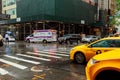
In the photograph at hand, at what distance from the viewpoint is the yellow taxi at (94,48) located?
11.5 meters

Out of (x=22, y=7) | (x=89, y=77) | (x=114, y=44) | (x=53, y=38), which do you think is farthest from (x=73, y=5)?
(x=89, y=77)

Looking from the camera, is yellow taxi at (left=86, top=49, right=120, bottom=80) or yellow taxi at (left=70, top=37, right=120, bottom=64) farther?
yellow taxi at (left=70, top=37, right=120, bottom=64)

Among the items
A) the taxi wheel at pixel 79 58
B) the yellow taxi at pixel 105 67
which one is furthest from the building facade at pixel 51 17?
the yellow taxi at pixel 105 67

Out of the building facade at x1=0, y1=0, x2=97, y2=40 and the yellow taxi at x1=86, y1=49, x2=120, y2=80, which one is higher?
the building facade at x1=0, y1=0, x2=97, y2=40

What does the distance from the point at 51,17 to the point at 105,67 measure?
41.8 metres

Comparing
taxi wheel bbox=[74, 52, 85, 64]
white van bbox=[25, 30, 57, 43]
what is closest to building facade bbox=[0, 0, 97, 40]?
white van bbox=[25, 30, 57, 43]

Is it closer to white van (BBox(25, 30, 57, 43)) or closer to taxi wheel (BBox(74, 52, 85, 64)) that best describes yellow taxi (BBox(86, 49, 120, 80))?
taxi wheel (BBox(74, 52, 85, 64))

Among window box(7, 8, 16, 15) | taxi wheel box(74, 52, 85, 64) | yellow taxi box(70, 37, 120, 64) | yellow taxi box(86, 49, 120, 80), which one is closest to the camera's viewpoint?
yellow taxi box(86, 49, 120, 80)

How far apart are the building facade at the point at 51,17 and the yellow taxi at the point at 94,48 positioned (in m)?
33.4

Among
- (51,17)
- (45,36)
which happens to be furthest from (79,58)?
(51,17)

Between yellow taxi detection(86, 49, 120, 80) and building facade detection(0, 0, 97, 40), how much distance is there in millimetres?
40617

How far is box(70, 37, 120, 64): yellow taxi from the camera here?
1148 centimetres

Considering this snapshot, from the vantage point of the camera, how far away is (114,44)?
11.5m

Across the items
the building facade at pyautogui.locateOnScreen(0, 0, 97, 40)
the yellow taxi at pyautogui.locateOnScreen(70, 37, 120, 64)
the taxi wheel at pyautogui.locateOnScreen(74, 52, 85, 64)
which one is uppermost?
the building facade at pyautogui.locateOnScreen(0, 0, 97, 40)
